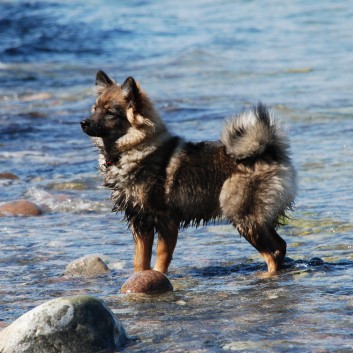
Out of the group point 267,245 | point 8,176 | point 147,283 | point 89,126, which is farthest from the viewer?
point 8,176

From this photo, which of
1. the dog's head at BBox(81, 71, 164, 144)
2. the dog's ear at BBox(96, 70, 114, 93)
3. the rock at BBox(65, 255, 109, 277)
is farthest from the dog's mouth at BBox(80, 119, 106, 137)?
the rock at BBox(65, 255, 109, 277)

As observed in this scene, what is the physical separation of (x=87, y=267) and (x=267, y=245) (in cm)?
125

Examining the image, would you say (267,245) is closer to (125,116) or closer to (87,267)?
(87,267)

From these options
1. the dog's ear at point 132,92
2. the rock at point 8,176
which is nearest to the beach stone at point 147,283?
the dog's ear at point 132,92

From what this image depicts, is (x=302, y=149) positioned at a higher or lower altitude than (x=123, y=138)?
lower

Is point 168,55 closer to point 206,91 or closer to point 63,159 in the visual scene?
point 206,91

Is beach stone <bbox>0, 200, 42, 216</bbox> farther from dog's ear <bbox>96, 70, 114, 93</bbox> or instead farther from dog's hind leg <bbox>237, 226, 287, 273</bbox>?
dog's hind leg <bbox>237, 226, 287, 273</bbox>

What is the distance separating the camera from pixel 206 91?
51.5ft

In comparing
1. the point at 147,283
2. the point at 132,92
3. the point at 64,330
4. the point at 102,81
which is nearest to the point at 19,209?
the point at 102,81

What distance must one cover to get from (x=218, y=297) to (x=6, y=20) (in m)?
21.7

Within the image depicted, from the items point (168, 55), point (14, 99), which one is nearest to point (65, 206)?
point (14, 99)

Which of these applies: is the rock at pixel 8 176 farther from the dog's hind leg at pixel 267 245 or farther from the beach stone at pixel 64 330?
the beach stone at pixel 64 330

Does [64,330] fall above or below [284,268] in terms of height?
above

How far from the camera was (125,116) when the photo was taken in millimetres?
6434
